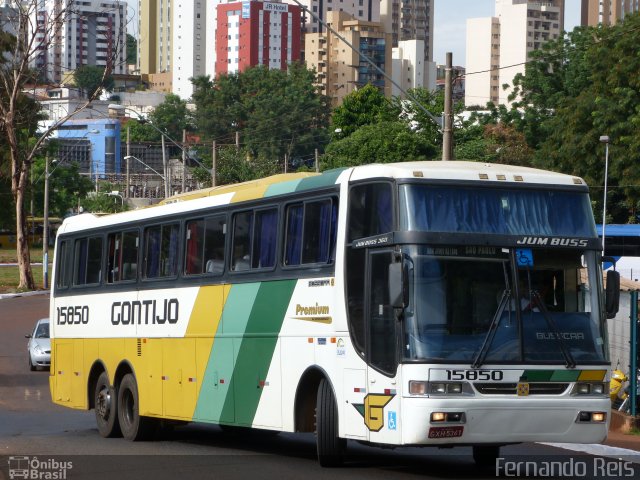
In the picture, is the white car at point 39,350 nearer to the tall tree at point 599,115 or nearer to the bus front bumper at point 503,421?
the bus front bumper at point 503,421

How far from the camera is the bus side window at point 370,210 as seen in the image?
12695 mm

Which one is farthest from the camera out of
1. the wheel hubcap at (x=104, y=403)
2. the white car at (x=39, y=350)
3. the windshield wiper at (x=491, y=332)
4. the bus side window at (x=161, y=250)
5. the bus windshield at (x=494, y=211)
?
the white car at (x=39, y=350)

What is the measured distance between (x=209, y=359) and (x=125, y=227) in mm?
3551

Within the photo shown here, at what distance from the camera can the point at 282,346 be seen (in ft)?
46.8

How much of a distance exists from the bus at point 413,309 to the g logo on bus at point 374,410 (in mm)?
19

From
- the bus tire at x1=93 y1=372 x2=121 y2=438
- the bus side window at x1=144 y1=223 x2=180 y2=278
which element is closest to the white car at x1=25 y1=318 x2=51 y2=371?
the bus tire at x1=93 y1=372 x2=121 y2=438

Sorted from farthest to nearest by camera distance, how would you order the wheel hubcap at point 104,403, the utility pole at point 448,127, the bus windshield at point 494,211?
the utility pole at point 448,127
the wheel hubcap at point 104,403
the bus windshield at point 494,211

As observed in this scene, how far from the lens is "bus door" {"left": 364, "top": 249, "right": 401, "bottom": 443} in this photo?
481 inches

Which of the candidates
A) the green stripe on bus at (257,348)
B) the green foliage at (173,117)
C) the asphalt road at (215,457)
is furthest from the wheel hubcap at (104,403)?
the green foliage at (173,117)

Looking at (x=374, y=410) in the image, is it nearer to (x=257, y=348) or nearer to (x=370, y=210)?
(x=370, y=210)

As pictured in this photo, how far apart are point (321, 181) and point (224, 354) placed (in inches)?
113

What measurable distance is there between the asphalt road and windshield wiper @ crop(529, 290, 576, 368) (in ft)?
4.77

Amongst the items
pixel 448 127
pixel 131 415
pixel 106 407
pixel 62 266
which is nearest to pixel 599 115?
pixel 448 127

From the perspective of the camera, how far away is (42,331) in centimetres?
3616
